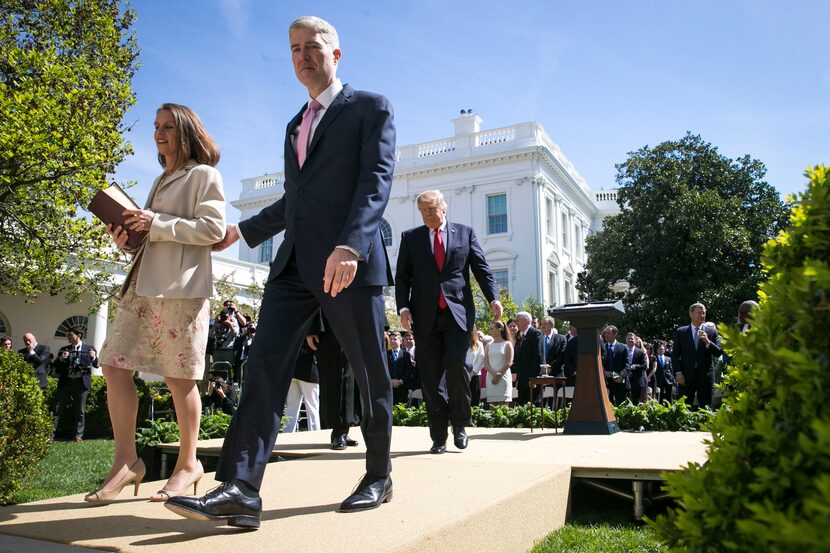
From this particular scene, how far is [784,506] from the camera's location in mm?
Answer: 1132

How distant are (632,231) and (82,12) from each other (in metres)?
27.9

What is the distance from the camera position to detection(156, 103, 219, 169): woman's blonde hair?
11.5 ft

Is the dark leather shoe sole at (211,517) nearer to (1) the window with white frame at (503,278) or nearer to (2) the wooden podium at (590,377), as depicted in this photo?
(2) the wooden podium at (590,377)

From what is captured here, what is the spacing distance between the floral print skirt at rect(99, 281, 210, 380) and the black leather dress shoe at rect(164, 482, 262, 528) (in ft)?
3.02

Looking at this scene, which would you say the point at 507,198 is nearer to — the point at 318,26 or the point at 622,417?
the point at 622,417

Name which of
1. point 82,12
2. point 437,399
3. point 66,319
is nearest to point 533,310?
point 66,319

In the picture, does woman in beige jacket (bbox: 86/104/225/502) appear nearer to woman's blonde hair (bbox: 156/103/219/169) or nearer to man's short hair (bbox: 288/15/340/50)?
woman's blonde hair (bbox: 156/103/219/169)

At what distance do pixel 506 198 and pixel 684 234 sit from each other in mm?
11595

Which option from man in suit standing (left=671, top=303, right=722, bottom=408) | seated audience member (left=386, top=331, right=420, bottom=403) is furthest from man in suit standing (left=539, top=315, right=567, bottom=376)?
seated audience member (left=386, top=331, right=420, bottom=403)

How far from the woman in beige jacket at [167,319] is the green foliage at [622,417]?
16.9ft

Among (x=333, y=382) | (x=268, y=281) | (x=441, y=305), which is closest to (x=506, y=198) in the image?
(x=441, y=305)

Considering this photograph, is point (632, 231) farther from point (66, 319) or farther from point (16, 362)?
point (16, 362)

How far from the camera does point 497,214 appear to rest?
136 feet

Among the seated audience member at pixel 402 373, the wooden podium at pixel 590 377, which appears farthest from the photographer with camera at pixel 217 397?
the wooden podium at pixel 590 377
